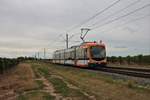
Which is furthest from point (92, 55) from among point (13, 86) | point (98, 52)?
point (13, 86)

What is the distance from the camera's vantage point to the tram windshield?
38.2m

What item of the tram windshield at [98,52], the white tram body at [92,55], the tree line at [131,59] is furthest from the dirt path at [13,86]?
the tree line at [131,59]

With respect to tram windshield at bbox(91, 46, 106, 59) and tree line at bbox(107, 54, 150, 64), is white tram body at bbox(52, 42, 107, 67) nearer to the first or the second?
tram windshield at bbox(91, 46, 106, 59)

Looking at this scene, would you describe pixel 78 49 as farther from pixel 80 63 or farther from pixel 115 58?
pixel 115 58

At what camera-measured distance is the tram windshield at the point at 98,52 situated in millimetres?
38237

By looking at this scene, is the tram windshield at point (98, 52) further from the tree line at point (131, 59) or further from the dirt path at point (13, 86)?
the tree line at point (131, 59)

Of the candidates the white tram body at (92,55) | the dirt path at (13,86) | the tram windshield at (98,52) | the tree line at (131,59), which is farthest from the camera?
the tree line at (131,59)

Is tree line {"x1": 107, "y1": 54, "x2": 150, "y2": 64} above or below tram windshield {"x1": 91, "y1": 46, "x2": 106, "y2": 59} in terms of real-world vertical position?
below

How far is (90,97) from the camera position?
14.1 meters

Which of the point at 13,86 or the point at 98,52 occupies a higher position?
the point at 98,52

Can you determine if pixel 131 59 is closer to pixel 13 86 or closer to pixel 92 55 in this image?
pixel 92 55

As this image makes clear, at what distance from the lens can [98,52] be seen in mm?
38938

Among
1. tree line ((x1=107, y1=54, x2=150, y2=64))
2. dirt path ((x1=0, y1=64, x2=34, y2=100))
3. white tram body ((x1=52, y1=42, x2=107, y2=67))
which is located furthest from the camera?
tree line ((x1=107, y1=54, x2=150, y2=64))

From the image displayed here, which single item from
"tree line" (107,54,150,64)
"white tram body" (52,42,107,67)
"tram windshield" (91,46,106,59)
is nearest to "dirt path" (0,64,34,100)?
"white tram body" (52,42,107,67)
